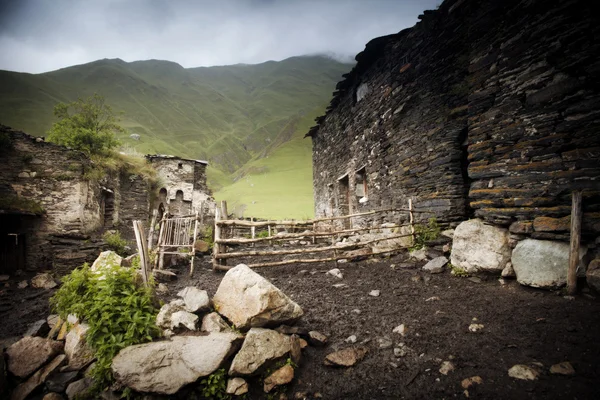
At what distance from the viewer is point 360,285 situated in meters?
4.47

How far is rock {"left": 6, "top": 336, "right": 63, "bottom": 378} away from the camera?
2952mm

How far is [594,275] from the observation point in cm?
275

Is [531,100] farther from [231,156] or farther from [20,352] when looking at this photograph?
[231,156]

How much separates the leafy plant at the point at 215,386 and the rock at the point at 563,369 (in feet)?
9.64

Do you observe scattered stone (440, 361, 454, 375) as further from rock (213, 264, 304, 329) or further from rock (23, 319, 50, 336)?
rock (23, 319, 50, 336)

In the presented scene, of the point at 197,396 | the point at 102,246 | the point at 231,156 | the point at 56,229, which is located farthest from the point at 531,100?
the point at 231,156

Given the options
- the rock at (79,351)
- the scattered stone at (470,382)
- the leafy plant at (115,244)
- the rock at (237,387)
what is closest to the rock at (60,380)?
the rock at (79,351)

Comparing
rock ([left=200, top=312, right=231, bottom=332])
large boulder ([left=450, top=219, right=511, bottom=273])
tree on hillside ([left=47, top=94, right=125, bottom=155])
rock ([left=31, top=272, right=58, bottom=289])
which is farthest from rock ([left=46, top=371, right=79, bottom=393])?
tree on hillside ([left=47, top=94, right=125, bottom=155])

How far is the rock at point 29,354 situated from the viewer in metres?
2.95

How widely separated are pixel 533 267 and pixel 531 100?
2494mm

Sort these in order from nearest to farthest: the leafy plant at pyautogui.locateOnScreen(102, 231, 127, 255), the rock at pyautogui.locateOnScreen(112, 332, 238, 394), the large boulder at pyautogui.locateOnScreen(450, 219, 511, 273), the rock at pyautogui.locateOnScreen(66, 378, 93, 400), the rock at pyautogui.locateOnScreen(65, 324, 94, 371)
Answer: the rock at pyautogui.locateOnScreen(112, 332, 238, 394) < the rock at pyautogui.locateOnScreen(66, 378, 93, 400) < the rock at pyautogui.locateOnScreen(65, 324, 94, 371) < the large boulder at pyautogui.locateOnScreen(450, 219, 511, 273) < the leafy plant at pyautogui.locateOnScreen(102, 231, 127, 255)

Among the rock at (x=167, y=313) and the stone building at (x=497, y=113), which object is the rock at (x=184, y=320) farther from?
the stone building at (x=497, y=113)

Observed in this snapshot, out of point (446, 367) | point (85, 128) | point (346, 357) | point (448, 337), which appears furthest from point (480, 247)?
point (85, 128)

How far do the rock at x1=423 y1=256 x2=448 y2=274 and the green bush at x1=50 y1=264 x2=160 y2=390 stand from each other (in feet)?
15.3
